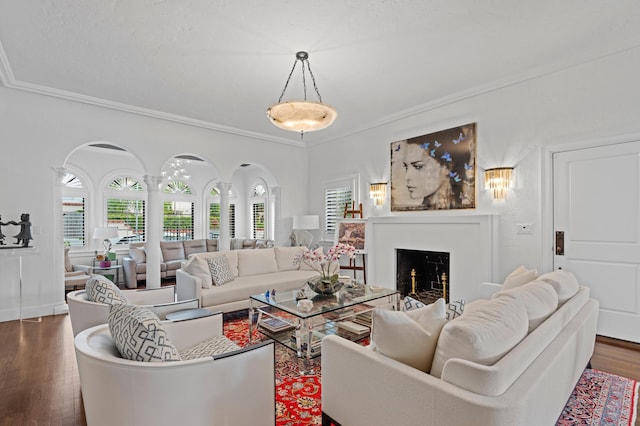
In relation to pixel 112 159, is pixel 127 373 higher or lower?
lower

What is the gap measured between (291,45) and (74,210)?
6.70 metres

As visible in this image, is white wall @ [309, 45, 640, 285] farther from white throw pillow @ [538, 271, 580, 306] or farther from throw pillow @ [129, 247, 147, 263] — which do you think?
throw pillow @ [129, 247, 147, 263]

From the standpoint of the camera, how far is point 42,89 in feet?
14.1

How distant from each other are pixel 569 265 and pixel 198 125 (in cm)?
579

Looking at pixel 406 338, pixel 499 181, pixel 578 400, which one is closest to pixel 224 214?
pixel 499 181

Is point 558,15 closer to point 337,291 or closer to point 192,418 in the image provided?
point 337,291

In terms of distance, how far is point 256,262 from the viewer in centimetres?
500

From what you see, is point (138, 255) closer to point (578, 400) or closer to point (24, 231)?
point (24, 231)

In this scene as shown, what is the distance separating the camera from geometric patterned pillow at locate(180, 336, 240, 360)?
6.91ft

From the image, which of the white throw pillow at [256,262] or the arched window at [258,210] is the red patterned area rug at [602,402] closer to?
the white throw pillow at [256,262]

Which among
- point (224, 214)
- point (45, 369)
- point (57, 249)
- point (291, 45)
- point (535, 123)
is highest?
point (291, 45)

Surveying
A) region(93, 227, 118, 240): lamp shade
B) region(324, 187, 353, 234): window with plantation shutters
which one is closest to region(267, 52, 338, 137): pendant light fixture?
region(324, 187, 353, 234): window with plantation shutters

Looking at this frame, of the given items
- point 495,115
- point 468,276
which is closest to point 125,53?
point 495,115

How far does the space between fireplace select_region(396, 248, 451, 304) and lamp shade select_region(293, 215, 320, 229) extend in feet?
6.21
